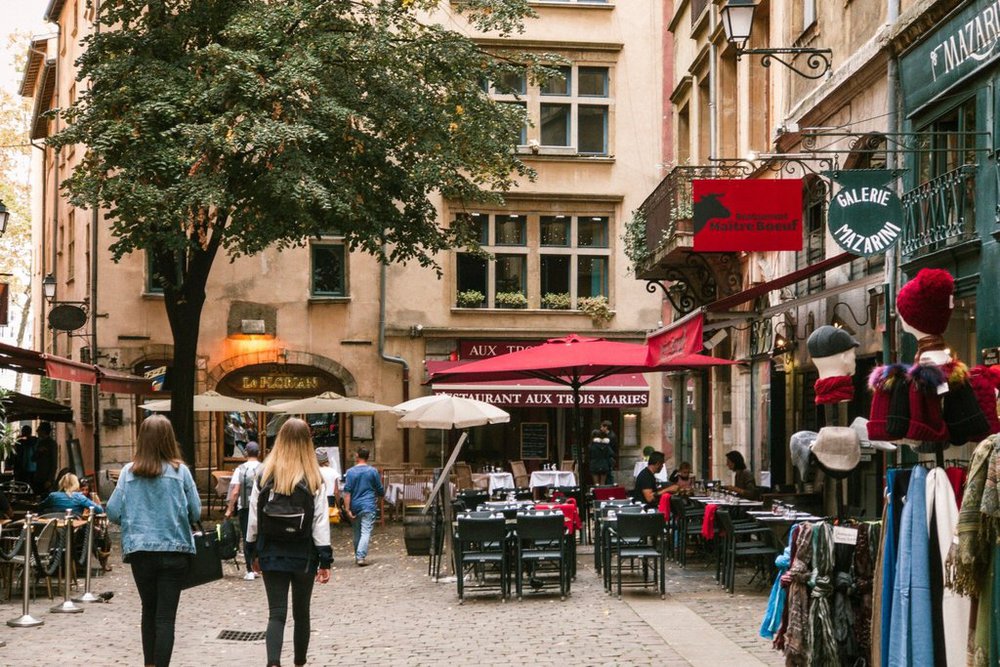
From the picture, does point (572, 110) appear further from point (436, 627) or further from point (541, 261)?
point (436, 627)

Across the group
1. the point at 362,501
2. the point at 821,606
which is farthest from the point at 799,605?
the point at 362,501

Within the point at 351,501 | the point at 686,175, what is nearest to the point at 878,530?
the point at 351,501

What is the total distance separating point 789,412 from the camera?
20.0 meters

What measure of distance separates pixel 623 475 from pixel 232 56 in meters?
15.4

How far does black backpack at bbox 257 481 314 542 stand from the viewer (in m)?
9.09

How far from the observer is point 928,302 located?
6.91 meters

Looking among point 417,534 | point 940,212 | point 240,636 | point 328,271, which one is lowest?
point 240,636

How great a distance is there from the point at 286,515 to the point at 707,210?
844 centimetres

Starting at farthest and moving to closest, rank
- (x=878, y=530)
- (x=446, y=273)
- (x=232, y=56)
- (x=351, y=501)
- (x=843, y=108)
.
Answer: (x=446, y=273) < (x=232, y=56) < (x=351, y=501) < (x=843, y=108) < (x=878, y=530)

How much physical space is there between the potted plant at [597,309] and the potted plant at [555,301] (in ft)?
1.09

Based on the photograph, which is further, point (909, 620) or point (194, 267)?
point (194, 267)

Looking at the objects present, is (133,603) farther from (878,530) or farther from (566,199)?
(566,199)

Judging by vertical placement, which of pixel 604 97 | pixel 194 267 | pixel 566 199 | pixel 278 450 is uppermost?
pixel 604 97

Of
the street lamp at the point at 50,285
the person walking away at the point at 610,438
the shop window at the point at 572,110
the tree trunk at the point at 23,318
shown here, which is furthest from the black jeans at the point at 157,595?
the tree trunk at the point at 23,318
